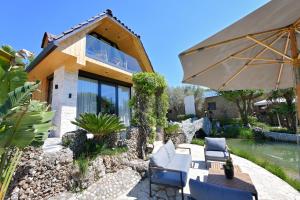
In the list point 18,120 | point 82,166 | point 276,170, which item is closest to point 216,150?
point 276,170

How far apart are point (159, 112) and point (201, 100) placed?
2253 cm

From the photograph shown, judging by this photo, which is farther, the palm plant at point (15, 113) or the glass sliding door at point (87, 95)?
the glass sliding door at point (87, 95)

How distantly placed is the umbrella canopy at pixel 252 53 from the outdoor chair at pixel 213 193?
8.11 feet

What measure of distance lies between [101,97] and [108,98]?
690 millimetres

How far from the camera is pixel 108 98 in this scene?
1166cm

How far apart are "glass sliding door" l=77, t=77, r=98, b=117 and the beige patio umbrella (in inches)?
286

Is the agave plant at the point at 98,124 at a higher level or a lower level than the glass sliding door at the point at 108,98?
lower

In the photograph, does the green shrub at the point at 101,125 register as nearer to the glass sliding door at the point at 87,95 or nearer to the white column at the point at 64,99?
the white column at the point at 64,99

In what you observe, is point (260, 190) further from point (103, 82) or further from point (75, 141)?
point (103, 82)

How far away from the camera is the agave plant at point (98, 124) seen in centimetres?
622

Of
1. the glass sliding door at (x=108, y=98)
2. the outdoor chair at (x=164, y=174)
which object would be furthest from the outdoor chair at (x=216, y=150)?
the glass sliding door at (x=108, y=98)

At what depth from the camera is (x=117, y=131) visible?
284 inches

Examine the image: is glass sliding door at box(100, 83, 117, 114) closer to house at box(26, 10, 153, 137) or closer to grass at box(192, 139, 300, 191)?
house at box(26, 10, 153, 137)

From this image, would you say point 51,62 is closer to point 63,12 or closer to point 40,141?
point 63,12
